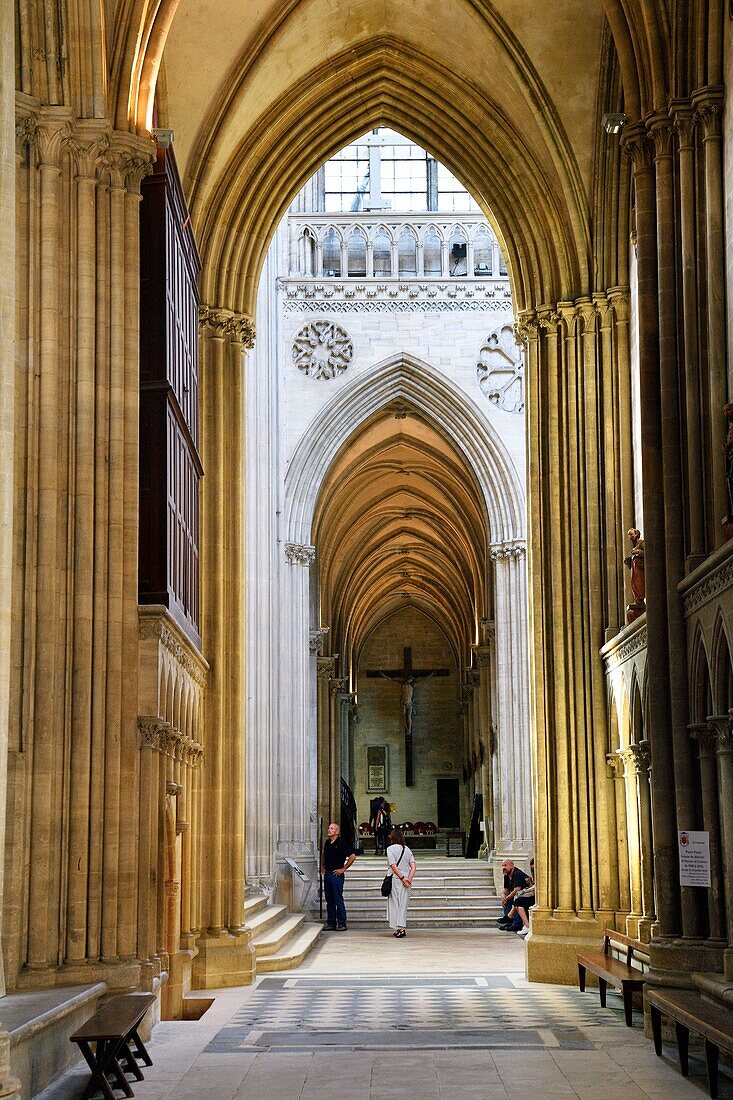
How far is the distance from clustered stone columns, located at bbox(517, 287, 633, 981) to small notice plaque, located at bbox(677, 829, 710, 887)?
407 centimetres

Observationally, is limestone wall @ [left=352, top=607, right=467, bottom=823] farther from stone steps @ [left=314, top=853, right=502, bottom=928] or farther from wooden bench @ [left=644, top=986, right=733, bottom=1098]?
wooden bench @ [left=644, top=986, right=733, bottom=1098]

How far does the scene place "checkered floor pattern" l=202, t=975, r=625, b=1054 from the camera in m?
9.58

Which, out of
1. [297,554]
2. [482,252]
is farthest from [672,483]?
[482,252]

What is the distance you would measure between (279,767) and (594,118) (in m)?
13.0

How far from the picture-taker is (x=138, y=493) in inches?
398

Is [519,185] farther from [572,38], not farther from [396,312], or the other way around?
[396,312]

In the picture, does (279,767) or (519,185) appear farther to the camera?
(279,767)

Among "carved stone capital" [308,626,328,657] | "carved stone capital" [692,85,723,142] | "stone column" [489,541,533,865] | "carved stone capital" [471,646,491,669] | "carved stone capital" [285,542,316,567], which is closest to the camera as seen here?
"carved stone capital" [692,85,723,142]

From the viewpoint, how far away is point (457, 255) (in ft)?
91.7

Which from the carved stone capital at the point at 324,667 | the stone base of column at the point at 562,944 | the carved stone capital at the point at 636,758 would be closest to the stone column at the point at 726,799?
the carved stone capital at the point at 636,758

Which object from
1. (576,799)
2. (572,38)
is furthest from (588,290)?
(576,799)

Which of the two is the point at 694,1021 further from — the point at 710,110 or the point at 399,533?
the point at 399,533

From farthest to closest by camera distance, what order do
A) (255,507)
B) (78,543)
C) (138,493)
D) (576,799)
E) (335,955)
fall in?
(255,507), (335,955), (576,799), (138,493), (78,543)

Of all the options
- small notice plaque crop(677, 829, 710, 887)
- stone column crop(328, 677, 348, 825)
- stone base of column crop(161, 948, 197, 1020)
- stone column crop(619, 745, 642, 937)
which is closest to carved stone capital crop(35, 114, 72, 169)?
stone base of column crop(161, 948, 197, 1020)
